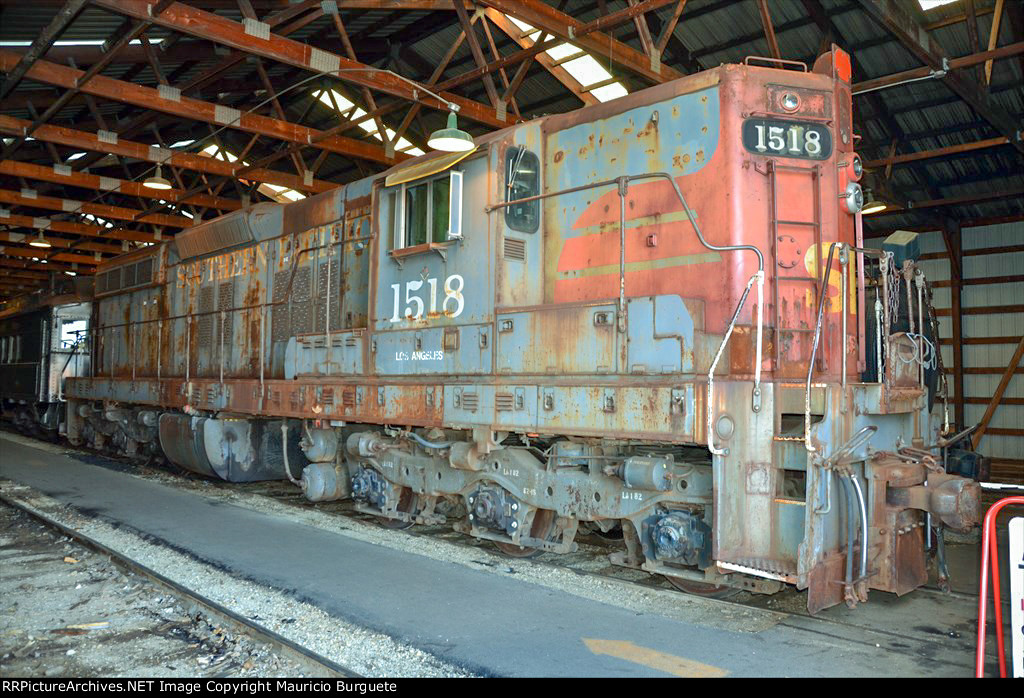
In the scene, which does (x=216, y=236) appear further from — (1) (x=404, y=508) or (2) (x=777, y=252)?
(2) (x=777, y=252)

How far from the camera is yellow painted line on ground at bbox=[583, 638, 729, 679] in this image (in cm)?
399

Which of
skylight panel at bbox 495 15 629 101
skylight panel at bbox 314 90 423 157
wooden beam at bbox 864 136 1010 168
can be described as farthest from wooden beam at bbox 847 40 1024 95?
skylight panel at bbox 314 90 423 157

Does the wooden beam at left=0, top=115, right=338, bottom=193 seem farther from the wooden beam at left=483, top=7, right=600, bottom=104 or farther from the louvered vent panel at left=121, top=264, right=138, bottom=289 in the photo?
the wooden beam at left=483, top=7, right=600, bottom=104

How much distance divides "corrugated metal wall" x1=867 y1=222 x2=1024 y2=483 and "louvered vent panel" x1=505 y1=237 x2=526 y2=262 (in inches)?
507

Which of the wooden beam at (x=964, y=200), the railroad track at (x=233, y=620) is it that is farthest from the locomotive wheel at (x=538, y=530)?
the wooden beam at (x=964, y=200)

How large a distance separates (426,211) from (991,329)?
13.8m

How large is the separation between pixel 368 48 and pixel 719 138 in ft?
40.6

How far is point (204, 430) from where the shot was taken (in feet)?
34.3

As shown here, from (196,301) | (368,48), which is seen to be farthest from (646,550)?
(368,48)

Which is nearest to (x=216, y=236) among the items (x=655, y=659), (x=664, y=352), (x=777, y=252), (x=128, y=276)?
(x=128, y=276)

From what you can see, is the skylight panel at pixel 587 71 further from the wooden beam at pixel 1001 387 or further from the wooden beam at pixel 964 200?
the wooden beam at pixel 1001 387

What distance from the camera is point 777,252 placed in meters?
5.40

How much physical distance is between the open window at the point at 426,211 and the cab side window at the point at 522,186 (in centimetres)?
47

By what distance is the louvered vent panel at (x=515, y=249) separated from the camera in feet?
20.9
